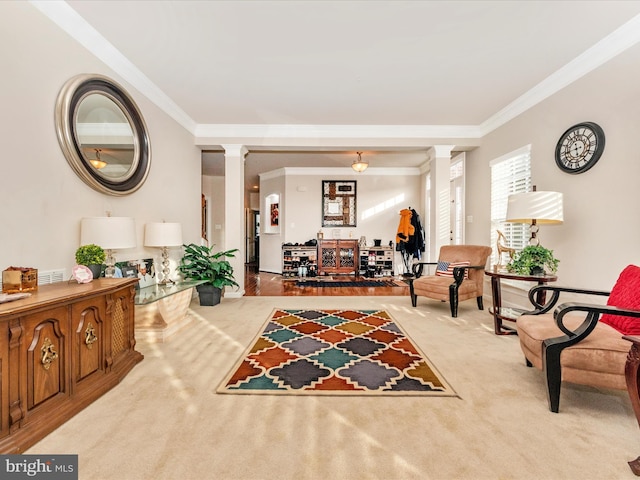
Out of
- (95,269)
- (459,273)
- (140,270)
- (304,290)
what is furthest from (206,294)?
(459,273)

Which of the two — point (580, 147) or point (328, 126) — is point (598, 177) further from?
point (328, 126)

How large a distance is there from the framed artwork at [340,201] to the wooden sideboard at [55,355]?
5.62 m

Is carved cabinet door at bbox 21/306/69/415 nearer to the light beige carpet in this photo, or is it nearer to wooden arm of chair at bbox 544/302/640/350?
the light beige carpet

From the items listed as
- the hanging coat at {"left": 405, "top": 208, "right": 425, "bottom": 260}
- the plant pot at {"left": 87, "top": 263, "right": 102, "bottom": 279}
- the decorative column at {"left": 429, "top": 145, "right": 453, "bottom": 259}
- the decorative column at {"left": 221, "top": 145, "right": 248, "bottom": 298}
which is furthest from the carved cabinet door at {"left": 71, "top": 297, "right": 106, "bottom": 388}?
the hanging coat at {"left": 405, "top": 208, "right": 425, "bottom": 260}

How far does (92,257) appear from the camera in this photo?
221cm

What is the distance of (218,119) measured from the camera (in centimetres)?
444

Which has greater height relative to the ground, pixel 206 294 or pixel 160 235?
pixel 160 235

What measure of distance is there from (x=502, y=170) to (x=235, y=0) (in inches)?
151

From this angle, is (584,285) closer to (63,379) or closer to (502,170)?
(502,170)

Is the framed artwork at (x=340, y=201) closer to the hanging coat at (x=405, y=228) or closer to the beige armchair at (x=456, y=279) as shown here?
the hanging coat at (x=405, y=228)

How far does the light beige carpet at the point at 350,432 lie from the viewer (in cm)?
132

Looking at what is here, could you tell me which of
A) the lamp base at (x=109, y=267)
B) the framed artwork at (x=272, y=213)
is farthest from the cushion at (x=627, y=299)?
the framed artwork at (x=272, y=213)

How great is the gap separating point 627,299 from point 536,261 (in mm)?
938

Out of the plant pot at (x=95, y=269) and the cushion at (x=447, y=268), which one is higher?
the plant pot at (x=95, y=269)
